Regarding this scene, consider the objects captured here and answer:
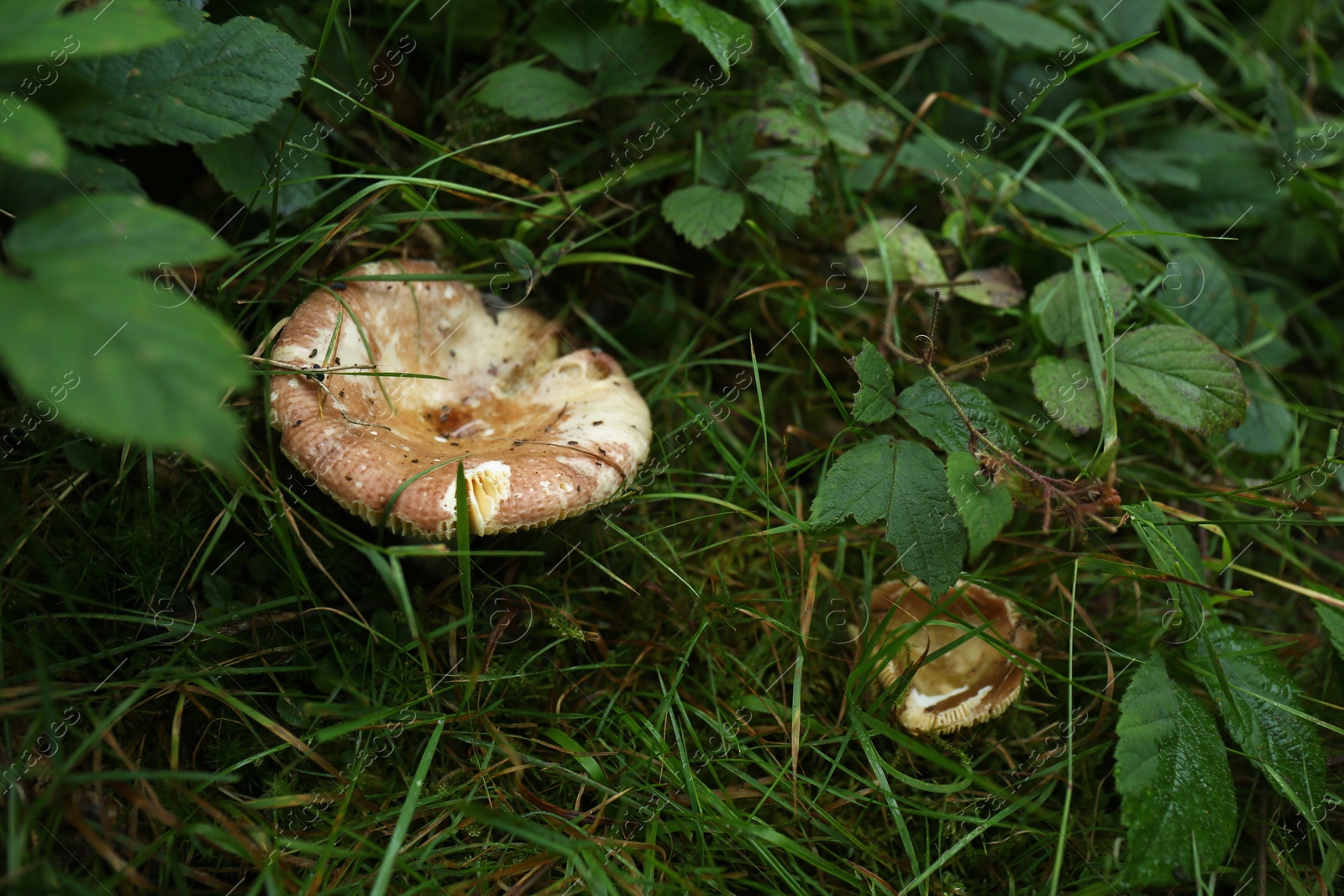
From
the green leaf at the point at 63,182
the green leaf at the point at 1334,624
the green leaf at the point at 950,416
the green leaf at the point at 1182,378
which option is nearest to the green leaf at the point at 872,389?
the green leaf at the point at 950,416

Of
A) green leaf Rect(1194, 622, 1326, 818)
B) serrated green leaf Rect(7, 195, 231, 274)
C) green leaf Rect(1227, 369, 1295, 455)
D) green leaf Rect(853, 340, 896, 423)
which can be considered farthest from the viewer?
green leaf Rect(1227, 369, 1295, 455)

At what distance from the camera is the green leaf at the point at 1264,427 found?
9.66ft

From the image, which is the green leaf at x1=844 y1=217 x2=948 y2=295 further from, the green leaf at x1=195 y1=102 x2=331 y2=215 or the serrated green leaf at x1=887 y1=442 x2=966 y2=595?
the green leaf at x1=195 y1=102 x2=331 y2=215

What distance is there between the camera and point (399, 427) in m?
2.35

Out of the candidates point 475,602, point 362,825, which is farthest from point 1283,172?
point 362,825

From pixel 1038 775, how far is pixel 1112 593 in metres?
0.91

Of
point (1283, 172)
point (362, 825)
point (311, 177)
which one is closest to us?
point (362, 825)

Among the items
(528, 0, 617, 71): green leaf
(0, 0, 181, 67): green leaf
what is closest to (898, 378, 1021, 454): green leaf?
(528, 0, 617, 71): green leaf

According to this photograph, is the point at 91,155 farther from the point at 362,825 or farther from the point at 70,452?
the point at 362,825

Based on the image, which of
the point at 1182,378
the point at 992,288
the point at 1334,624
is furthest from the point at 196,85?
the point at 1334,624

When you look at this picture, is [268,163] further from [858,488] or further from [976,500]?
[976,500]

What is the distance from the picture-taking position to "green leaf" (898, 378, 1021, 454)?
2.30 m

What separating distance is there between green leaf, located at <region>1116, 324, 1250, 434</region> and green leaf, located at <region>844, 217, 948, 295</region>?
70 cm

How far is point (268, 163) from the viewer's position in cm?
247
